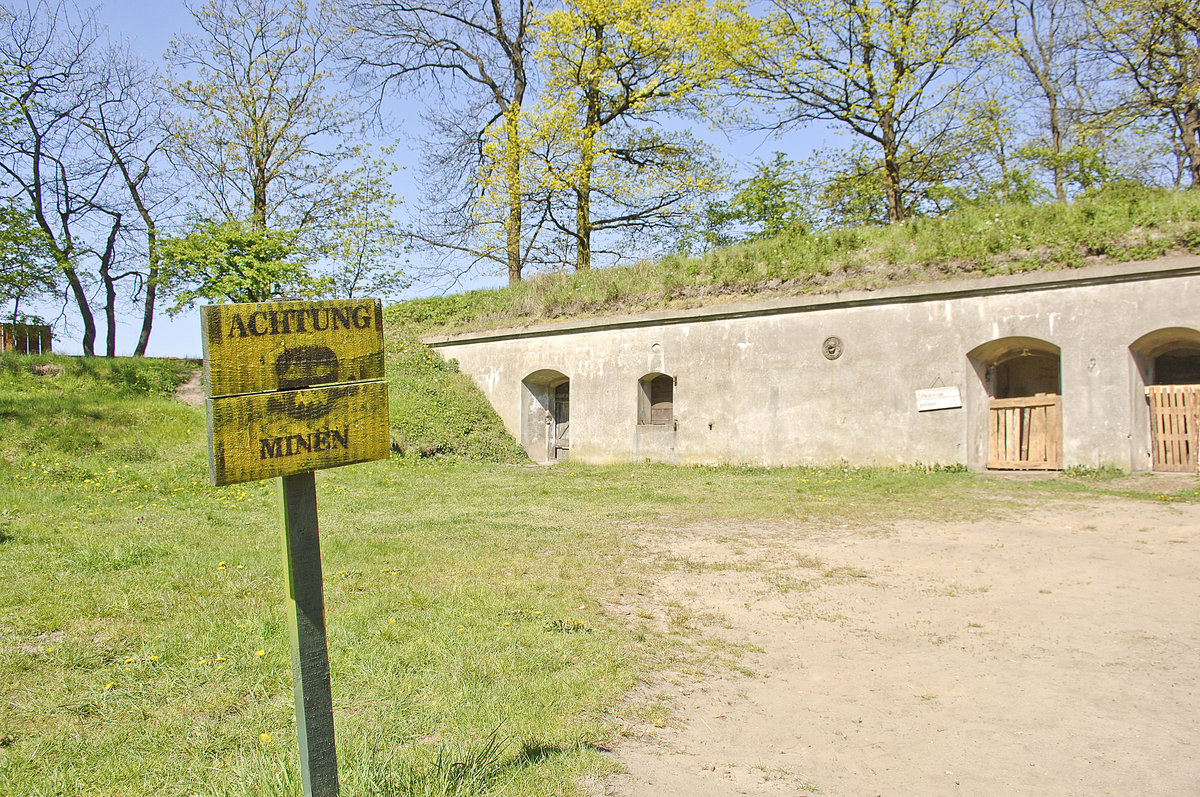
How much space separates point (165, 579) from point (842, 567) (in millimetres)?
5435

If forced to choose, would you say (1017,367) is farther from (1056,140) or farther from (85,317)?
(85,317)

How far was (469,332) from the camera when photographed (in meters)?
19.6

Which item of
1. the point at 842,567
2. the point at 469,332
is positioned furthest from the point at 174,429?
the point at 842,567

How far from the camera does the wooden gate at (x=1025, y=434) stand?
→ 12344 millimetres

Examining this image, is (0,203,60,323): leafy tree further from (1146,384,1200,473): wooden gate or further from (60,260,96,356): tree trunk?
(1146,384,1200,473): wooden gate

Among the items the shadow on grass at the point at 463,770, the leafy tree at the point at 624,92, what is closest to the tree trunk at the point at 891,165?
the leafy tree at the point at 624,92

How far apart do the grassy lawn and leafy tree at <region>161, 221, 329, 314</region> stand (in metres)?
9.72

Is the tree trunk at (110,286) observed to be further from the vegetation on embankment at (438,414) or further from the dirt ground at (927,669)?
the dirt ground at (927,669)

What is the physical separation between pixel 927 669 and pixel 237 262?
20.4 meters

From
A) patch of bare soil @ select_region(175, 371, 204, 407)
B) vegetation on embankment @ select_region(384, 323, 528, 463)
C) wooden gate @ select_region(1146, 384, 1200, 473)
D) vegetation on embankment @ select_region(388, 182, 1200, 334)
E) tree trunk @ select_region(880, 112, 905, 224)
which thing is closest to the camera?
wooden gate @ select_region(1146, 384, 1200, 473)

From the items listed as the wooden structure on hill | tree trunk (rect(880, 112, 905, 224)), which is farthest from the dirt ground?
the wooden structure on hill

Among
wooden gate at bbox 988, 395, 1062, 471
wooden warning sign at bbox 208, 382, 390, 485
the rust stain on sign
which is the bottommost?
wooden gate at bbox 988, 395, 1062, 471

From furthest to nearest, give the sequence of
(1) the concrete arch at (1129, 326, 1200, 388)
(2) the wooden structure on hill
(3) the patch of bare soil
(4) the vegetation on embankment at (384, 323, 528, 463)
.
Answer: (2) the wooden structure on hill → (3) the patch of bare soil → (4) the vegetation on embankment at (384, 323, 528, 463) → (1) the concrete arch at (1129, 326, 1200, 388)

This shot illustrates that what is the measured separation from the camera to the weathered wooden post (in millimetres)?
2424
